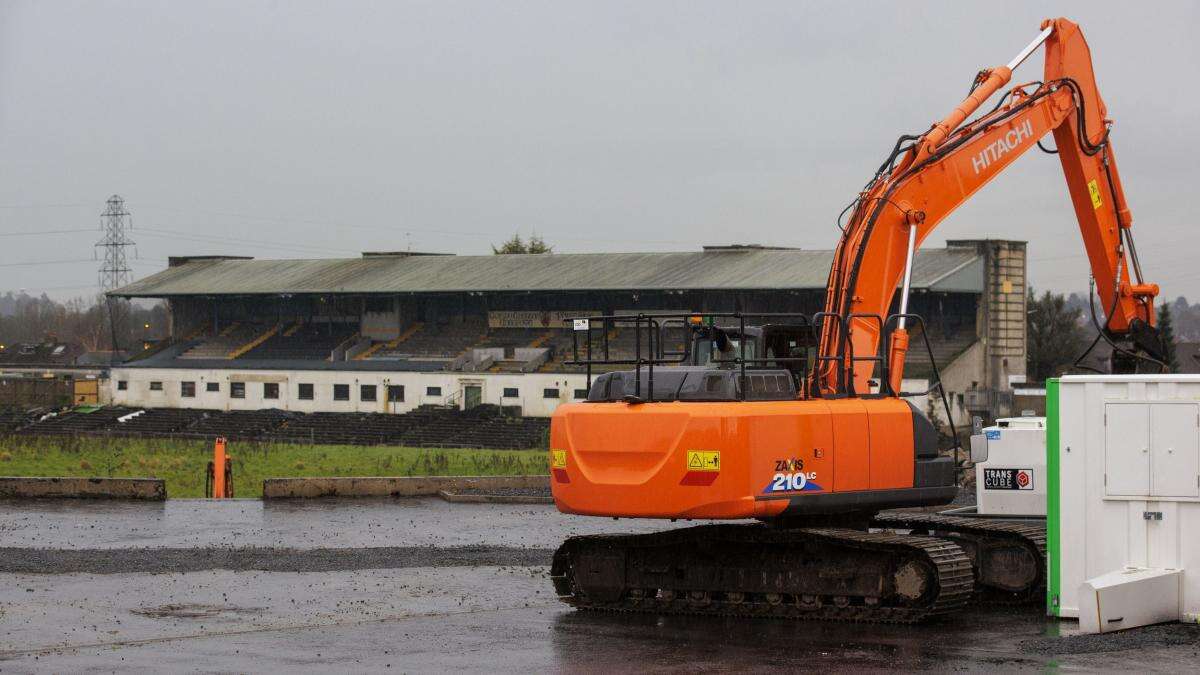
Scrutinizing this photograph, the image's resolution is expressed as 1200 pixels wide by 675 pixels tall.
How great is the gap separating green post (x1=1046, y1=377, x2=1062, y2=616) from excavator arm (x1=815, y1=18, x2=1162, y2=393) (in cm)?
180

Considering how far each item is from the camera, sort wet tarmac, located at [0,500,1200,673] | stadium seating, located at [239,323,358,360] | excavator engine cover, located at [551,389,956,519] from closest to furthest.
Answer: wet tarmac, located at [0,500,1200,673]
excavator engine cover, located at [551,389,956,519]
stadium seating, located at [239,323,358,360]

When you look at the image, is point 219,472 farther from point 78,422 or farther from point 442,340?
point 442,340

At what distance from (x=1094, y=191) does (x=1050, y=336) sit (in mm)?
71961

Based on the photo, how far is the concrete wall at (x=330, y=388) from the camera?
66.7m

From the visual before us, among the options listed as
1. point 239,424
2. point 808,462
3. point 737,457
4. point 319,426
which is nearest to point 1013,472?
point 808,462

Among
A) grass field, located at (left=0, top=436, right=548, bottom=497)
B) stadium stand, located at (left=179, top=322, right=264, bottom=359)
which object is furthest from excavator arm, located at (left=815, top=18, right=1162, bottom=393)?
stadium stand, located at (left=179, top=322, right=264, bottom=359)

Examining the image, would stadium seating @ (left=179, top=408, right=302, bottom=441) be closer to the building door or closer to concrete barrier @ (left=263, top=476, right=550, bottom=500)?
the building door

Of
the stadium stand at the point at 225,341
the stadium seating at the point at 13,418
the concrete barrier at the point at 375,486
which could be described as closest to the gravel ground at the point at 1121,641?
the concrete barrier at the point at 375,486

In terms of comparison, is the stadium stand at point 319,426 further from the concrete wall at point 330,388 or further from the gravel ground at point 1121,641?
the gravel ground at point 1121,641

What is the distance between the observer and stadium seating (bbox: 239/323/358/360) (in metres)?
79.3

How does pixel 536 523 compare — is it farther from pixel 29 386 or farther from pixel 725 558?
pixel 29 386

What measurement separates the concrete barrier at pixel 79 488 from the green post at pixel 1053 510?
19920 mm

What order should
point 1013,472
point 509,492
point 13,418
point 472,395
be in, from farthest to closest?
1. point 13,418
2. point 472,395
3. point 509,492
4. point 1013,472

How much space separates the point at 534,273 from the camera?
77.8 m
